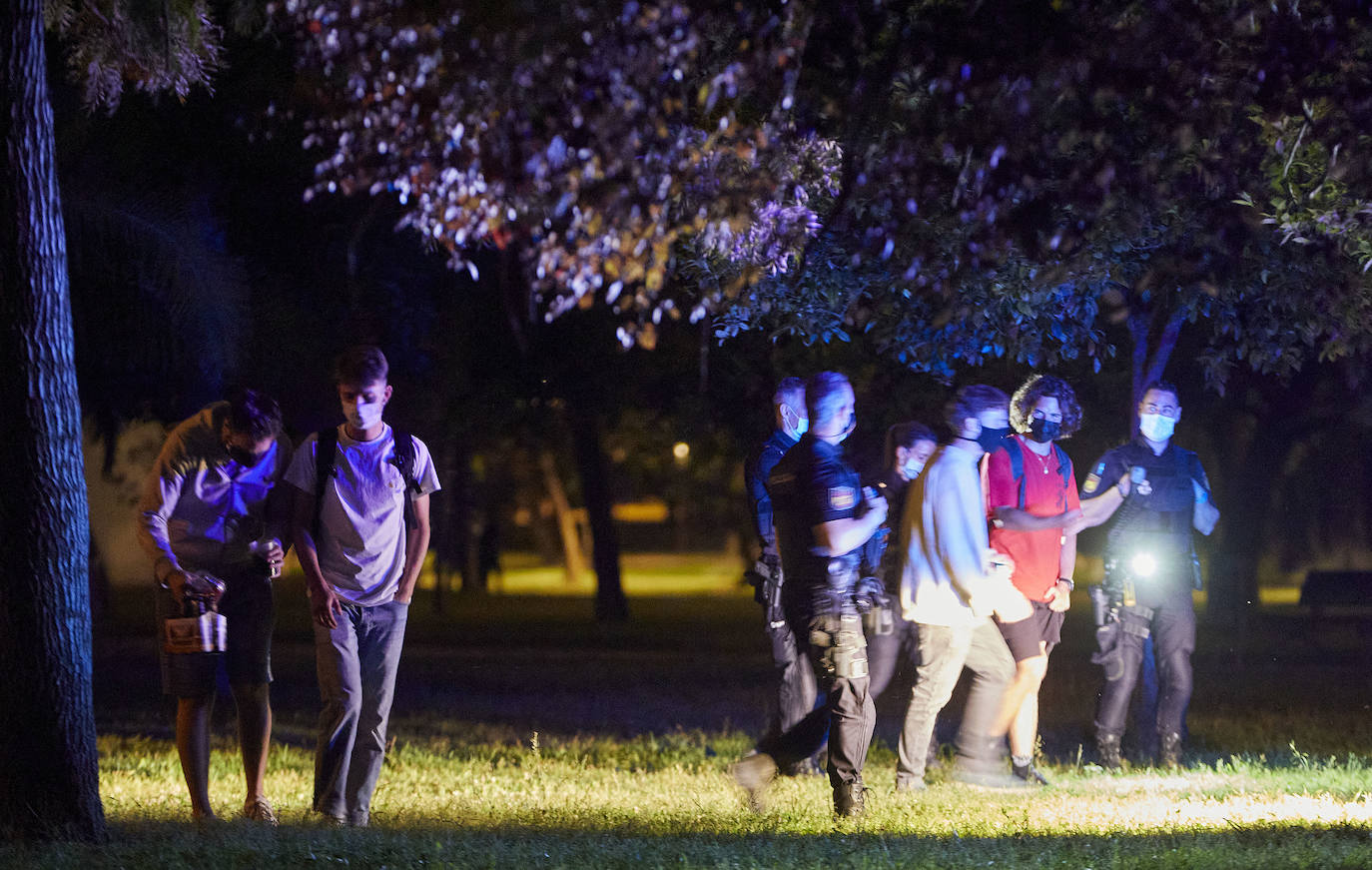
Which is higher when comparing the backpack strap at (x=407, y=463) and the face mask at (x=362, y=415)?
the face mask at (x=362, y=415)

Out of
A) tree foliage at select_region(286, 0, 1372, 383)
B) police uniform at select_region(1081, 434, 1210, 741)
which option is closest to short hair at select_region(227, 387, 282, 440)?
tree foliage at select_region(286, 0, 1372, 383)

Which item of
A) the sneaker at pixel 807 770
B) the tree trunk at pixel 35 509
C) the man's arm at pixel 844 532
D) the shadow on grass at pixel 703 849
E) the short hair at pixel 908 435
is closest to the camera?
the shadow on grass at pixel 703 849

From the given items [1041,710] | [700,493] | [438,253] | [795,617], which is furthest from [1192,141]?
[700,493]

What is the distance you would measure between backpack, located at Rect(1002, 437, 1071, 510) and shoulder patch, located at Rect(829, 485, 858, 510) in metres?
1.67

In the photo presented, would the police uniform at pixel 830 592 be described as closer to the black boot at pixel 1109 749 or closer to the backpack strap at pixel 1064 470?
the backpack strap at pixel 1064 470

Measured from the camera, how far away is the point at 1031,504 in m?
7.71

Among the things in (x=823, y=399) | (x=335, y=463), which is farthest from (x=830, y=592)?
(x=335, y=463)

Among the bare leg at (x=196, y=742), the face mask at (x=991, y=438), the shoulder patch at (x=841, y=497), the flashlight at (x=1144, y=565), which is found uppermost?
the face mask at (x=991, y=438)

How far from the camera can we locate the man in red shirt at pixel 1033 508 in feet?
25.3

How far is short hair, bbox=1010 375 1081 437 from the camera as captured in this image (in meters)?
7.77

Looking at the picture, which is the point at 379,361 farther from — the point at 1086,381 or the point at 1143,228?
the point at 1086,381

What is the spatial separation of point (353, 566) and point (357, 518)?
0.21m

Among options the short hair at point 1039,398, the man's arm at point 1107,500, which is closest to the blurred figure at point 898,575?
the short hair at point 1039,398

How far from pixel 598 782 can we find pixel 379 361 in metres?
3.20
